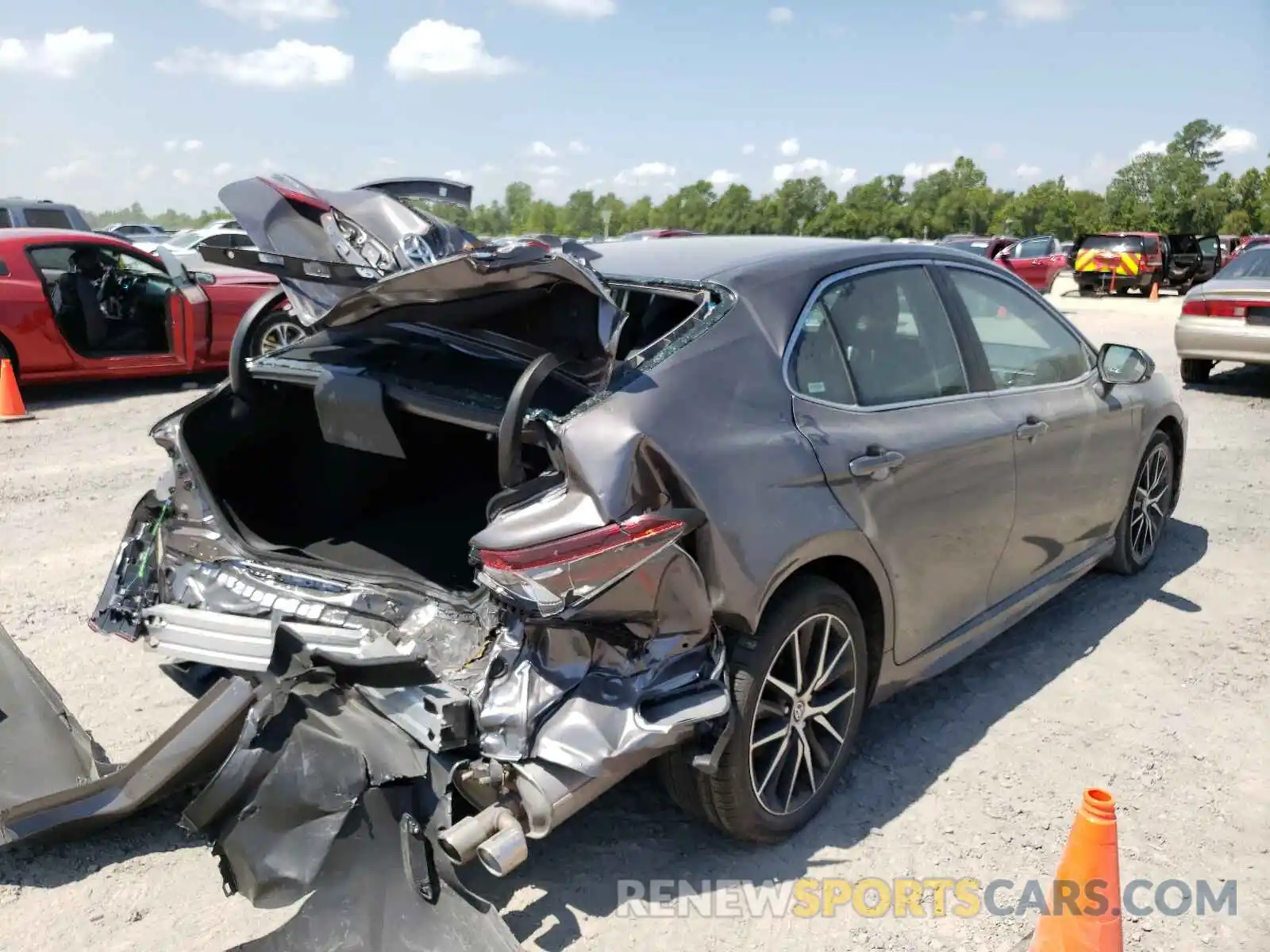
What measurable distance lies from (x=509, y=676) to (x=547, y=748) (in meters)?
0.21

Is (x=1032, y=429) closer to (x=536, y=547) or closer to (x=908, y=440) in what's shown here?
(x=908, y=440)

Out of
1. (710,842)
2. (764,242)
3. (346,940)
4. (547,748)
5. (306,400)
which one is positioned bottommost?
(710,842)

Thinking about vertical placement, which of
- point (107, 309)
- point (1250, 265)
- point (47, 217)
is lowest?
point (107, 309)

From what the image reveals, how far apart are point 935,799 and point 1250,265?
10.5 meters

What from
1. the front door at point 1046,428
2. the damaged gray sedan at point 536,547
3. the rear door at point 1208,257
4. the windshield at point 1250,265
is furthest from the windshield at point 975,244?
the damaged gray sedan at point 536,547

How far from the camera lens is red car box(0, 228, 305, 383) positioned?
8961 millimetres

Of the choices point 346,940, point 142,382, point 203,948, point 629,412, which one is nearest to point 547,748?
point 346,940

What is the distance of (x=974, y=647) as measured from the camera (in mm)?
3738

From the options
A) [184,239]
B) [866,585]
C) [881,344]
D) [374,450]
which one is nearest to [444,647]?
[374,450]

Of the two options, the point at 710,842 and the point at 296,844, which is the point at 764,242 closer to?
the point at 710,842

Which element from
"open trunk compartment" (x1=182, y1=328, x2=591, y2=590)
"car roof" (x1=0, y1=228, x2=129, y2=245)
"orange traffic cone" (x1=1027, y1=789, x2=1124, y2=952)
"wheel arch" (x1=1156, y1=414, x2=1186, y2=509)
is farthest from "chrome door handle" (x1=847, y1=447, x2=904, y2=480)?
"car roof" (x1=0, y1=228, x2=129, y2=245)

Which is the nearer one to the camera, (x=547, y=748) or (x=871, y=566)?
(x=547, y=748)

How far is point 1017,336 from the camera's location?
423 centimetres

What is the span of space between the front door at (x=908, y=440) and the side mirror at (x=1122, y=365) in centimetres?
114
